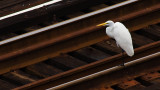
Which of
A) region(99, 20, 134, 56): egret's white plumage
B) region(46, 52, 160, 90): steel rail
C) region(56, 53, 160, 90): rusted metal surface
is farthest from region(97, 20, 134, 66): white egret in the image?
region(56, 53, 160, 90): rusted metal surface

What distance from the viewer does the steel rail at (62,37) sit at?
8.96 metres

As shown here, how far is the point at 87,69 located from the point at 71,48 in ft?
2.76

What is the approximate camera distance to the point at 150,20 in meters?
9.73

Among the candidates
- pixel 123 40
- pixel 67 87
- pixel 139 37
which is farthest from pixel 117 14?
pixel 67 87

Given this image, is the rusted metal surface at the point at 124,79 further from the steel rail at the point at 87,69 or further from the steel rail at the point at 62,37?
the steel rail at the point at 62,37

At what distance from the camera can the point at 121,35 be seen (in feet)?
28.0

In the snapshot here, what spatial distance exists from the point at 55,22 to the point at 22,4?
2.12ft

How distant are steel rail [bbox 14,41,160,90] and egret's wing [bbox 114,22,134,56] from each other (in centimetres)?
27

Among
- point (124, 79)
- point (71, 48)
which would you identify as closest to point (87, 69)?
point (124, 79)

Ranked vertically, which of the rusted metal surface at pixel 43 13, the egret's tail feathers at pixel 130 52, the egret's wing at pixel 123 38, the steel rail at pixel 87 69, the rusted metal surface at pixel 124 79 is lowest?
the rusted metal surface at pixel 124 79

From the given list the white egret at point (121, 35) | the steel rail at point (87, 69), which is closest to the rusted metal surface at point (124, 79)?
the steel rail at point (87, 69)

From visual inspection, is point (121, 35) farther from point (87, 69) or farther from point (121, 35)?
point (87, 69)

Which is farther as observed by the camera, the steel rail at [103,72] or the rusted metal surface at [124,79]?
the rusted metal surface at [124,79]

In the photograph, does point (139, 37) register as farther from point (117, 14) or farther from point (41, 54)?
point (41, 54)
